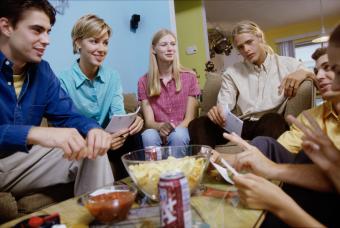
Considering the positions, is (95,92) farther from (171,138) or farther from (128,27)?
(128,27)

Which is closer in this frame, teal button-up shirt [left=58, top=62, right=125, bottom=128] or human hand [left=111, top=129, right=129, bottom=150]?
human hand [left=111, top=129, right=129, bottom=150]

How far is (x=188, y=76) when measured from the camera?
238 cm

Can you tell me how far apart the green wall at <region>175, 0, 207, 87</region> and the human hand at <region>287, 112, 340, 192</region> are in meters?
3.73

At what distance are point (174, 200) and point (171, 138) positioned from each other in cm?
131

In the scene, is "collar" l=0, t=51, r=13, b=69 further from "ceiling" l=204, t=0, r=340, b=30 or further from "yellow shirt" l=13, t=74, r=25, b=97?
"ceiling" l=204, t=0, r=340, b=30

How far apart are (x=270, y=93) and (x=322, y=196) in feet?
4.18

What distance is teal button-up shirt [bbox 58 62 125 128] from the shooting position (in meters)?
1.95

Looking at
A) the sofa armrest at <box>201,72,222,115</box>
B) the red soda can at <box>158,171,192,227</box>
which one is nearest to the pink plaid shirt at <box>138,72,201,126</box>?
the sofa armrest at <box>201,72,222,115</box>

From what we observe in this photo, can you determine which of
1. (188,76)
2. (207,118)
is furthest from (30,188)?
(188,76)

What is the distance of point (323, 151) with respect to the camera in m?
0.84

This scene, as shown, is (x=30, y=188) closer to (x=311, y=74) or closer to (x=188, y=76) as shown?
(x=188, y=76)

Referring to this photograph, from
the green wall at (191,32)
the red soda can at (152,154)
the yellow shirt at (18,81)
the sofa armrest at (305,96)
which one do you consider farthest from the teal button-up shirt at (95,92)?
the green wall at (191,32)

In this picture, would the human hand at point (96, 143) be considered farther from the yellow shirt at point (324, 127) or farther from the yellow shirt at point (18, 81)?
the yellow shirt at point (324, 127)

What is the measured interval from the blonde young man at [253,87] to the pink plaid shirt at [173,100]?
0.24 metres
